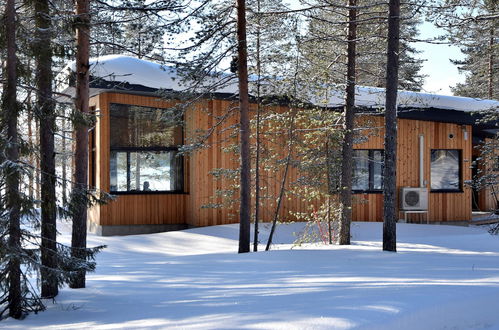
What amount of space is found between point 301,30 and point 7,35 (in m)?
7.48

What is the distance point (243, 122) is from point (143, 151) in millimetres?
4909

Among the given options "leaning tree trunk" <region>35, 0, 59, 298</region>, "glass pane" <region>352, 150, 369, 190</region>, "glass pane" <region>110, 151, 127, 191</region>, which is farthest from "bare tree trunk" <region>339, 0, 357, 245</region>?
"leaning tree trunk" <region>35, 0, 59, 298</region>

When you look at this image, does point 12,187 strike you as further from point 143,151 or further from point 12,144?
point 143,151

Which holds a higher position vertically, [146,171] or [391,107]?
[391,107]

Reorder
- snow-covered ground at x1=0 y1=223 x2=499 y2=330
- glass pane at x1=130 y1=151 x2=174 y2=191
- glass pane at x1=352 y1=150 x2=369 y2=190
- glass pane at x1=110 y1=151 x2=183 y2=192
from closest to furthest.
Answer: snow-covered ground at x1=0 y1=223 x2=499 y2=330
glass pane at x1=110 y1=151 x2=183 y2=192
glass pane at x1=130 y1=151 x2=174 y2=191
glass pane at x1=352 y1=150 x2=369 y2=190

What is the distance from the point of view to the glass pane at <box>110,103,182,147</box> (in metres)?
15.1

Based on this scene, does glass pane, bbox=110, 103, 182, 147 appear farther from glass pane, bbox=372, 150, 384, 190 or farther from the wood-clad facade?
glass pane, bbox=372, 150, 384, 190

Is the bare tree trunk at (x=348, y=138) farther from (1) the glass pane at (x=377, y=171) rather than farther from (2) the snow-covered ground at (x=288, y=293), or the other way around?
(1) the glass pane at (x=377, y=171)

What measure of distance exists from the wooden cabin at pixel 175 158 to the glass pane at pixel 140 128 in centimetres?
3

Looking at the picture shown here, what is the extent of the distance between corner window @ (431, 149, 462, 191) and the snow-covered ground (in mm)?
7068

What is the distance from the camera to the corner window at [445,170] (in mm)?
18547

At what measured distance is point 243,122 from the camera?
11.4 meters

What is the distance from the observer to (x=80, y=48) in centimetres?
790

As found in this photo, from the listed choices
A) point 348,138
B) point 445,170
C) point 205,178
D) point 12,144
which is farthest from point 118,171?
point 445,170
